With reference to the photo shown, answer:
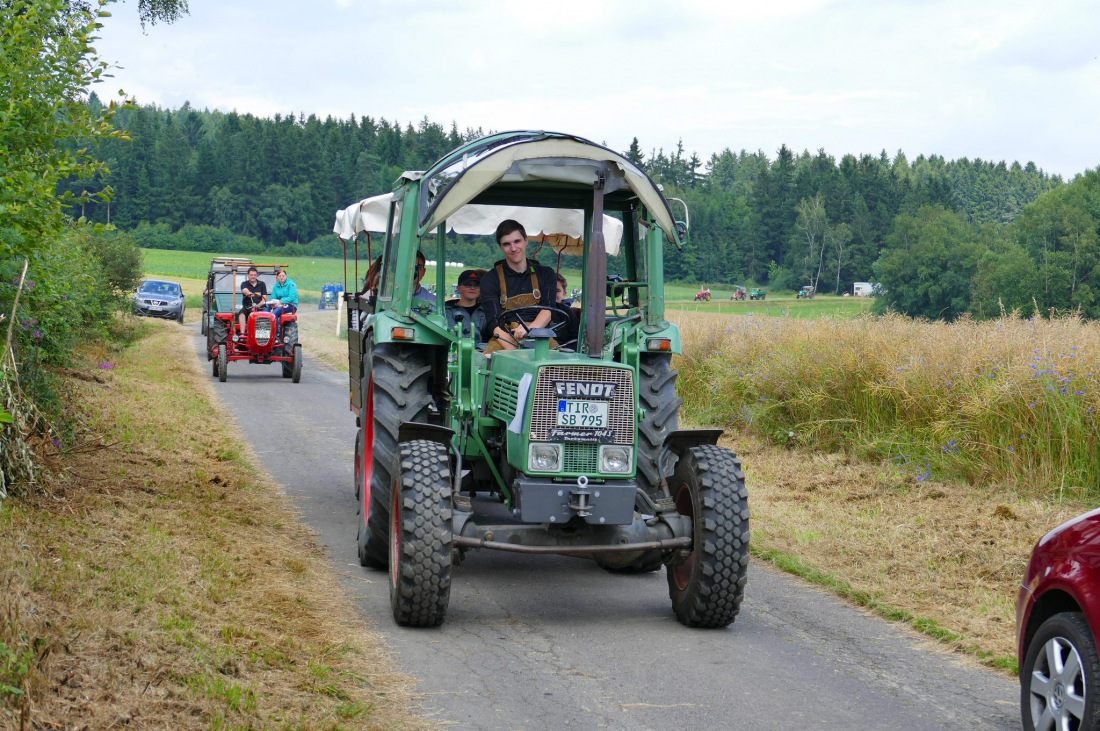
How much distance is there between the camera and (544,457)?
616 cm

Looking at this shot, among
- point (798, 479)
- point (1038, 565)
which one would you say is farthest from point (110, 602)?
point (798, 479)

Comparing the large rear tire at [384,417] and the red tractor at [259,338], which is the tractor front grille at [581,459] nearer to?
the large rear tire at [384,417]

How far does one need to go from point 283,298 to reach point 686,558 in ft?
52.3

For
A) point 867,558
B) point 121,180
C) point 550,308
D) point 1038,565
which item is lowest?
point 867,558

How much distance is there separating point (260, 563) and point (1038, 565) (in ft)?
14.9

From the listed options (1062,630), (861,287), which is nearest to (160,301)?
(1062,630)

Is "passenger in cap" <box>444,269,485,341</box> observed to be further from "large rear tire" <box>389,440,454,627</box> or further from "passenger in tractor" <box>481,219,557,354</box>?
"large rear tire" <box>389,440,454,627</box>

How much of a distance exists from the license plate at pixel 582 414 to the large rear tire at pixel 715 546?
65 cm

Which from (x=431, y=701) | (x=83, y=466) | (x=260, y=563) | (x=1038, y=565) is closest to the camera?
(x=1038, y=565)

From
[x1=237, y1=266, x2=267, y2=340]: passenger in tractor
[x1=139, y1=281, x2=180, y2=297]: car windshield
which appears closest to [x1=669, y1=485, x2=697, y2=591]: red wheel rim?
[x1=237, y1=266, x2=267, y2=340]: passenger in tractor

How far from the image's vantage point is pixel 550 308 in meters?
7.60

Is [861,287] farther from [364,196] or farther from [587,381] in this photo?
[587,381]

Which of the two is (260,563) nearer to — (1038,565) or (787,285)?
(1038,565)

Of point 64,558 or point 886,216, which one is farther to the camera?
point 886,216
